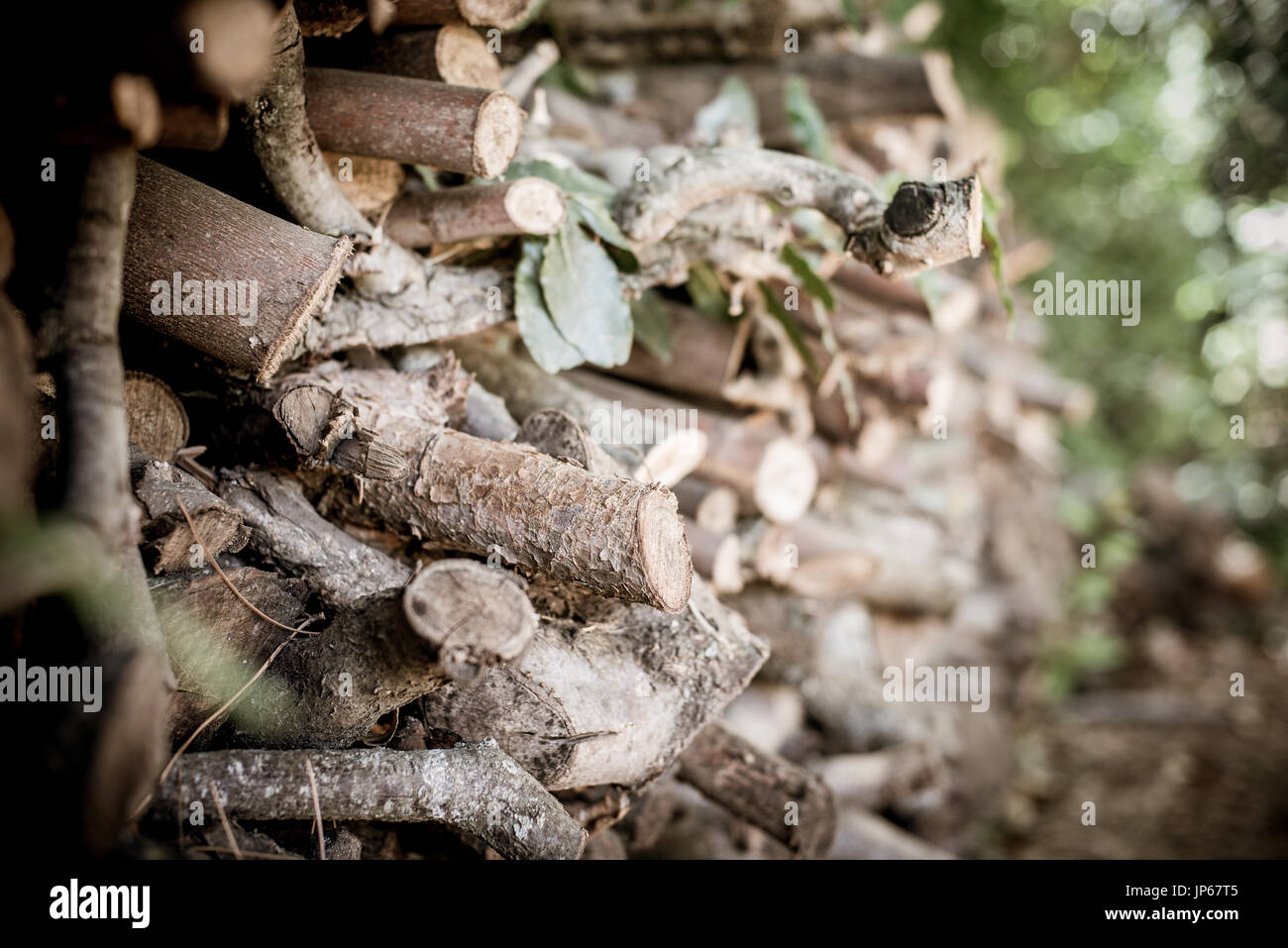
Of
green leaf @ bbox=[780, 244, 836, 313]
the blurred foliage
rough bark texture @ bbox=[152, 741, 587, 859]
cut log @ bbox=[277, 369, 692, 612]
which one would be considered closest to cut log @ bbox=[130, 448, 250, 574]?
cut log @ bbox=[277, 369, 692, 612]

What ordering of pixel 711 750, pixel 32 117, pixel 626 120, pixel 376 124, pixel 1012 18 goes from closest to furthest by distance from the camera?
pixel 32 117 < pixel 376 124 < pixel 711 750 < pixel 626 120 < pixel 1012 18

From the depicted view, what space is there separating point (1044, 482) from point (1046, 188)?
2.27m

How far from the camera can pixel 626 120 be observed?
10.0 feet

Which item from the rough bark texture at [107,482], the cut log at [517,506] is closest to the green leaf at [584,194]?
the cut log at [517,506]

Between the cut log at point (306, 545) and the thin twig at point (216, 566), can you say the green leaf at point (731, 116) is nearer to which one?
the cut log at point (306, 545)

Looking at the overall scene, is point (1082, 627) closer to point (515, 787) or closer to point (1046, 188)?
point (1046, 188)

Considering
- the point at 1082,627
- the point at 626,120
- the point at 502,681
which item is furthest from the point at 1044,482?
the point at 502,681

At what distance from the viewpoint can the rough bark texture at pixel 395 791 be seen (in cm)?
124

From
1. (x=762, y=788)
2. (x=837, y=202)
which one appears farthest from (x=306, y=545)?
(x=837, y=202)

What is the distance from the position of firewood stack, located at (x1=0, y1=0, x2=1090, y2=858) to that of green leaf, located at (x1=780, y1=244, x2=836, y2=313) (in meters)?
0.02
